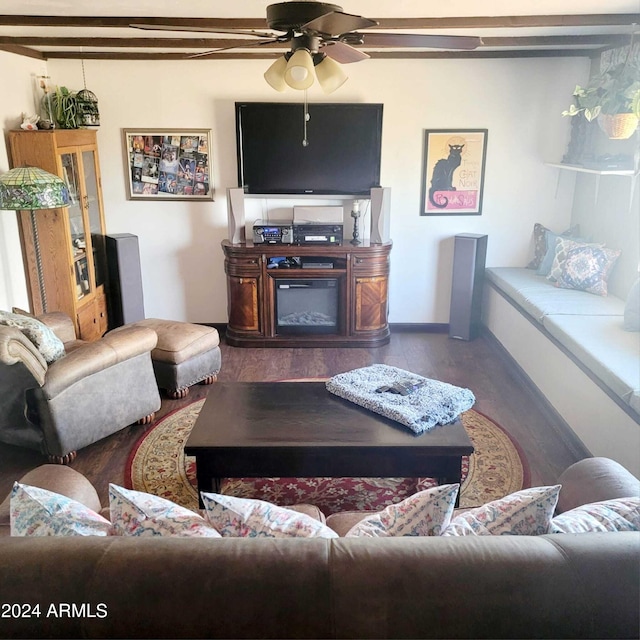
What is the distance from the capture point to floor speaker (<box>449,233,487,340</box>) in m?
5.12

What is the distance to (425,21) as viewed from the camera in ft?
11.4

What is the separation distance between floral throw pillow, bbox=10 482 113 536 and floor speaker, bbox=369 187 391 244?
12.6 ft

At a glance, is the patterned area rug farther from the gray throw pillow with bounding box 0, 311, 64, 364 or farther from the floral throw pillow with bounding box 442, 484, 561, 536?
the floral throw pillow with bounding box 442, 484, 561, 536

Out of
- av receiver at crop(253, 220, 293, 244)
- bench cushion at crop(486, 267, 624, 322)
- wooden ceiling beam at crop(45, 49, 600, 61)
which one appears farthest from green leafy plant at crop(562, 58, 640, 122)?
av receiver at crop(253, 220, 293, 244)

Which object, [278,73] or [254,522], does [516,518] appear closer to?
[254,522]

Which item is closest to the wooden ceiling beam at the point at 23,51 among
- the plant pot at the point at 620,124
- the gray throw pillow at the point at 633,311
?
the plant pot at the point at 620,124

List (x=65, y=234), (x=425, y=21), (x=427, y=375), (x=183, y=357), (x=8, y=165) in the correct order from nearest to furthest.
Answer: (x=425, y=21), (x=183, y=357), (x=8, y=165), (x=65, y=234), (x=427, y=375)

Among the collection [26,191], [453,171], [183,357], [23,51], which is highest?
[23,51]

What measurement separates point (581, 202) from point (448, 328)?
1594 mm

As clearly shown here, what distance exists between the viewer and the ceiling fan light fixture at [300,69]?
2312 mm

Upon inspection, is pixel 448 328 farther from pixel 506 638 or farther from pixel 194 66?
pixel 506 638

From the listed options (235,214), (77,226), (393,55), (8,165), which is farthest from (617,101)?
(8,165)

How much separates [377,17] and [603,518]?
3.04 m

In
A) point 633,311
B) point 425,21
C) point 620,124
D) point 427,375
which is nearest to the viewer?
point 425,21
